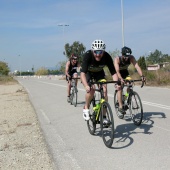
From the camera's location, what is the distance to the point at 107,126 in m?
6.04

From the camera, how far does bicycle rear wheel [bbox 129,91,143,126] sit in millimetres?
7543

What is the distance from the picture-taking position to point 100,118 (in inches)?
245

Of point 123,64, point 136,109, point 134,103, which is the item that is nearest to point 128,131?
point 136,109

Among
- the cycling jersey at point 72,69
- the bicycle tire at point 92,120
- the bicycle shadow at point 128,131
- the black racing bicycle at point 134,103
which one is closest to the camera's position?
the bicycle shadow at point 128,131

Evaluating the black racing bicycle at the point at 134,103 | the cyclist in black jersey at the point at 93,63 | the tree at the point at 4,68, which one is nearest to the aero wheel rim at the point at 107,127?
the cyclist in black jersey at the point at 93,63

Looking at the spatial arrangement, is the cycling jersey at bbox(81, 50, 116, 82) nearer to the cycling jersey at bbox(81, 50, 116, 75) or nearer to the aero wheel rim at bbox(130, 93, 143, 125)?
the cycling jersey at bbox(81, 50, 116, 75)

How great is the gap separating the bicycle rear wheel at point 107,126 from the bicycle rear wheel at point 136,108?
1.57 meters

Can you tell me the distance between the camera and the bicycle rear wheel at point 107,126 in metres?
5.82

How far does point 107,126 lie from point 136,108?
1847 mm

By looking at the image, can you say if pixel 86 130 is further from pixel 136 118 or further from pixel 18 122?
pixel 18 122

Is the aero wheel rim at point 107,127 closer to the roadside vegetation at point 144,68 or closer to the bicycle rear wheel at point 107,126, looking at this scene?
the bicycle rear wheel at point 107,126

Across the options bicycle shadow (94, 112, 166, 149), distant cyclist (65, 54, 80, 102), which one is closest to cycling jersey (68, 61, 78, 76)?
distant cyclist (65, 54, 80, 102)

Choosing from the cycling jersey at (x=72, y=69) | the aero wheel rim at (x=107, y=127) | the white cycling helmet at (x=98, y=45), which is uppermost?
the white cycling helmet at (x=98, y=45)

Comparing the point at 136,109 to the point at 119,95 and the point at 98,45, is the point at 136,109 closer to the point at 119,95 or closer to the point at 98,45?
the point at 119,95
